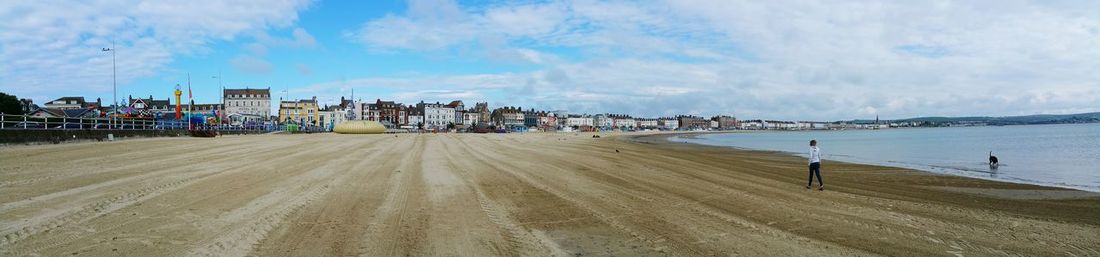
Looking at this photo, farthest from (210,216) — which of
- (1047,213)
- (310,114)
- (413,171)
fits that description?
(310,114)

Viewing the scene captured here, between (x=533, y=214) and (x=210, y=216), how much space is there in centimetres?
443

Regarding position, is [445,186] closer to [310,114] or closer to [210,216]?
[210,216]

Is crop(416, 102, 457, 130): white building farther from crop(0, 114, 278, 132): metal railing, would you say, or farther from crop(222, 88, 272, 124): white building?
crop(0, 114, 278, 132): metal railing

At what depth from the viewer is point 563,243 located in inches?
276

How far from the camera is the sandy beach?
680 centimetres

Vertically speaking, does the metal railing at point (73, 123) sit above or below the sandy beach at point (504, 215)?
above

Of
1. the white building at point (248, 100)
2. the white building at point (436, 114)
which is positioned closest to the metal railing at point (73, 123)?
the white building at point (248, 100)

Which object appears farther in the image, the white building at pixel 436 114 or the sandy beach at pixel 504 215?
the white building at pixel 436 114

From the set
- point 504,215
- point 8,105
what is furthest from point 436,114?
point 504,215

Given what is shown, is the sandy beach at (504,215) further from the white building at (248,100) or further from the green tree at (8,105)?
the white building at (248,100)

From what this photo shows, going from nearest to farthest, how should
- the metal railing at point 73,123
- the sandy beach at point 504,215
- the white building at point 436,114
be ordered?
1. the sandy beach at point 504,215
2. the metal railing at point 73,123
3. the white building at point 436,114

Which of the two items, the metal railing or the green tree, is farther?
the green tree

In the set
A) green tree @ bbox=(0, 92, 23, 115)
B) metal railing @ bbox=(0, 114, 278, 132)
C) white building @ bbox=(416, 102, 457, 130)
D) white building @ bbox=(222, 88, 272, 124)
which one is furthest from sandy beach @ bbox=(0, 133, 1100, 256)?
white building @ bbox=(416, 102, 457, 130)

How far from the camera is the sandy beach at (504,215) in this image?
268 inches
